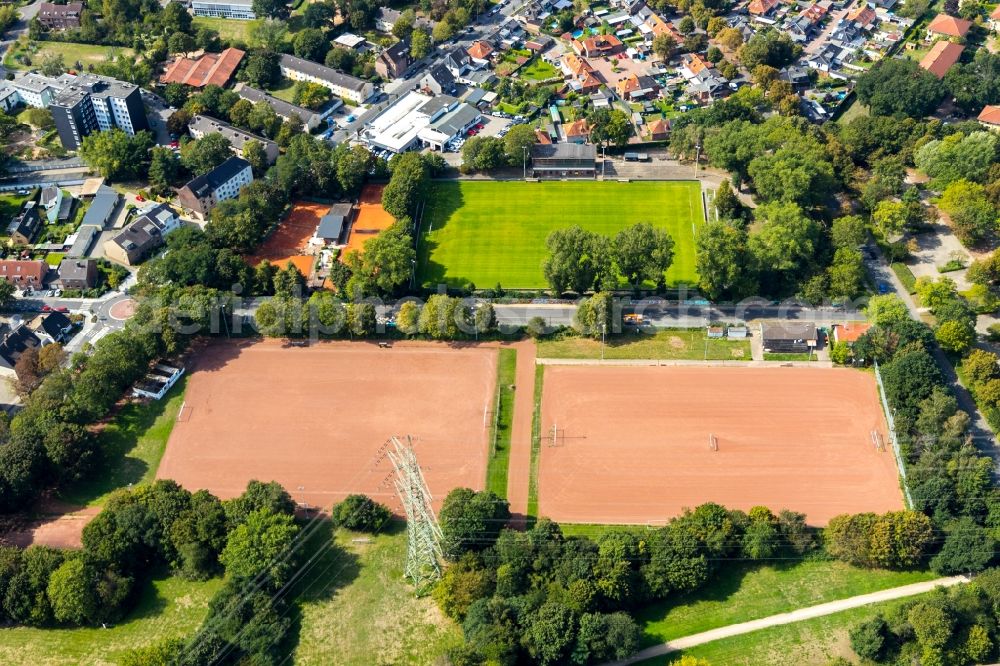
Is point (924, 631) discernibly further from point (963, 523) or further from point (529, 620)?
point (529, 620)

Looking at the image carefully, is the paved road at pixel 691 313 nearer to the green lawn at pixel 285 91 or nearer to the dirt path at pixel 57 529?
the dirt path at pixel 57 529

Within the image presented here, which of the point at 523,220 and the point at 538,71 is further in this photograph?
the point at 538,71

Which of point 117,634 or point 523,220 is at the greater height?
point 523,220

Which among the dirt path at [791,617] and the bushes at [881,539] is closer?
the dirt path at [791,617]

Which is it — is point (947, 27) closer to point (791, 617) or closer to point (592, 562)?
point (791, 617)

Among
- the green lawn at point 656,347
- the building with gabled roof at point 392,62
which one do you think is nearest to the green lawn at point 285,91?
the building with gabled roof at point 392,62

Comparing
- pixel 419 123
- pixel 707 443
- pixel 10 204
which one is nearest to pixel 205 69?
pixel 10 204
